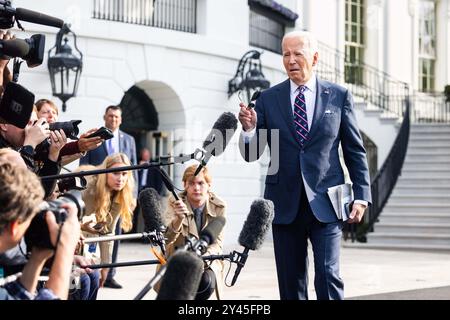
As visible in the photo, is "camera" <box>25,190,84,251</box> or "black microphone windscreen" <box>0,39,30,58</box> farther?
"black microphone windscreen" <box>0,39,30,58</box>

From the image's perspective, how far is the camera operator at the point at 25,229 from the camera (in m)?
3.00

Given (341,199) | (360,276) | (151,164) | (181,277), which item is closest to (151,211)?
(151,164)

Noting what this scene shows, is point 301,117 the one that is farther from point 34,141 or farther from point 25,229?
point 25,229

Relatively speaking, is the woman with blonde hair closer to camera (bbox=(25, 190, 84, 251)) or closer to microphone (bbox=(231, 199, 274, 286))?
microphone (bbox=(231, 199, 274, 286))

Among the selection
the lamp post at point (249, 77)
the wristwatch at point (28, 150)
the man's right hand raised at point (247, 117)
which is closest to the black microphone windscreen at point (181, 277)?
the wristwatch at point (28, 150)

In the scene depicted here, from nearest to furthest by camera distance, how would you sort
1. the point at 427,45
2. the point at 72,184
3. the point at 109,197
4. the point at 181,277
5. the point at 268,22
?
the point at 181,277 < the point at 72,184 < the point at 109,197 < the point at 268,22 < the point at 427,45

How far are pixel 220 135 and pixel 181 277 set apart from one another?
141 centimetres

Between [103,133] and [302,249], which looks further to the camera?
[302,249]

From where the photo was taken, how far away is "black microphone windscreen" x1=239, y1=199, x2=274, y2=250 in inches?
158

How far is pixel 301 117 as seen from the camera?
5.55 meters

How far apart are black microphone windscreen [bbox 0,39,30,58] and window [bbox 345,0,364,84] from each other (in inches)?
822

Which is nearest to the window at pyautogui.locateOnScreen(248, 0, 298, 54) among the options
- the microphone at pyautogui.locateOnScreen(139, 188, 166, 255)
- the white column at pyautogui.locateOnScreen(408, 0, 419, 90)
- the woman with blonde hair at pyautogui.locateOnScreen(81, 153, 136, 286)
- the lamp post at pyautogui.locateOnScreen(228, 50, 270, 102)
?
the lamp post at pyautogui.locateOnScreen(228, 50, 270, 102)
